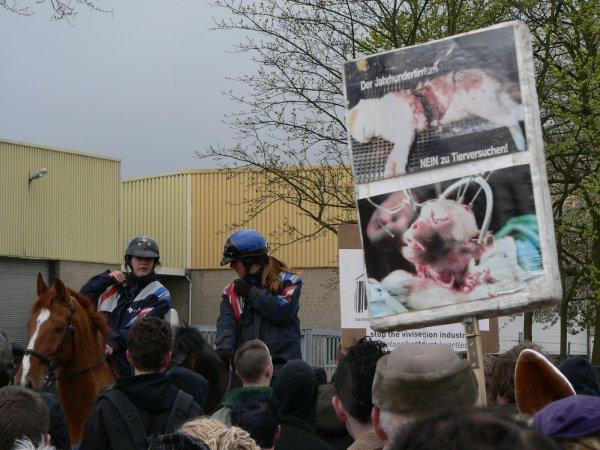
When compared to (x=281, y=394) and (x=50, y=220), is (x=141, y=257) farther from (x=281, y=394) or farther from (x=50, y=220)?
(x=50, y=220)

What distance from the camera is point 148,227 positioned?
47031mm

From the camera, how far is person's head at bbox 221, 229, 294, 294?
794cm

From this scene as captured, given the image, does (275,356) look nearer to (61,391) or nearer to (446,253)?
(61,391)

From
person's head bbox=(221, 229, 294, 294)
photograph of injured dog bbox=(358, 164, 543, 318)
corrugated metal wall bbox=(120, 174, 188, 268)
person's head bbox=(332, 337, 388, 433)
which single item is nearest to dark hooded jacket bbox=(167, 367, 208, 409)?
person's head bbox=(221, 229, 294, 294)

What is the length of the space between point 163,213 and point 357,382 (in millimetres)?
42621

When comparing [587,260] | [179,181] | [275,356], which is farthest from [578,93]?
[179,181]

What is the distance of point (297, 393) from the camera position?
5781 millimetres

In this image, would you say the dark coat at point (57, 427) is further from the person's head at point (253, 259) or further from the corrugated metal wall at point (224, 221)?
the corrugated metal wall at point (224, 221)

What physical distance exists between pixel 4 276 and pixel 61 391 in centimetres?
3025

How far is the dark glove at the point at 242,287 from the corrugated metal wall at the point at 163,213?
38.1 m

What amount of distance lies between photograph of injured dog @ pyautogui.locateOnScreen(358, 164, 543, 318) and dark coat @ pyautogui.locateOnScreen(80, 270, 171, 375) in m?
3.60

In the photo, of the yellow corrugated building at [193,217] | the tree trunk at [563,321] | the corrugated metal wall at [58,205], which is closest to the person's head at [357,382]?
the tree trunk at [563,321]

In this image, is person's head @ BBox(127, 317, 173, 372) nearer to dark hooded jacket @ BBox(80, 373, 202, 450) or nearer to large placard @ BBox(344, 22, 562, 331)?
dark hooded jacket @ BBox(80, 373, 202, 450)

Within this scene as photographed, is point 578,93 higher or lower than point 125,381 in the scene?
higher
